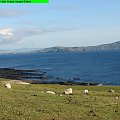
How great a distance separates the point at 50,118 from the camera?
78.9 ft

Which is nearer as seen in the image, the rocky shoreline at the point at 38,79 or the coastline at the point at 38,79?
the coastline at the point at 38,79

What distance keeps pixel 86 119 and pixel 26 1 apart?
14.0 m

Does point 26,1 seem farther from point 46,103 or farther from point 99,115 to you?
point 99,115

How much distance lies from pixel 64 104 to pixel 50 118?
6.47 meters

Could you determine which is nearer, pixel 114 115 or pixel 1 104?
pixel 114 115

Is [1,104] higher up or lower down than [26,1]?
lower down

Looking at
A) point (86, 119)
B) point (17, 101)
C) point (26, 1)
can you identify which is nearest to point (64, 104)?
point (17, 101)

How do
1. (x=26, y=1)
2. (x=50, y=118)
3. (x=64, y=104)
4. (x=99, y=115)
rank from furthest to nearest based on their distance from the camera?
(x=26, y=1) < (x=64, y=104) < (x=99, y=115) < (x=50, y=118)

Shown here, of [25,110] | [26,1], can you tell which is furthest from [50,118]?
[26,1]

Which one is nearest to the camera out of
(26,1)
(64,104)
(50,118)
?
(50,118)

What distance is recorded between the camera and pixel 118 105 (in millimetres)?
31203

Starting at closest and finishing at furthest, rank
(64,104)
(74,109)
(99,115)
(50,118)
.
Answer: (50,118) → (99,115) → (74,109) → (64,104)

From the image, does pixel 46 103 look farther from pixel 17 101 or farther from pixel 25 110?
pixel 25 110

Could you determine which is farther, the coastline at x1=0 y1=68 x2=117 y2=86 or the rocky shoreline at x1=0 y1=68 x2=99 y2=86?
the rocky shoreline at x1=0 y1=68 x2=99 y2=86
